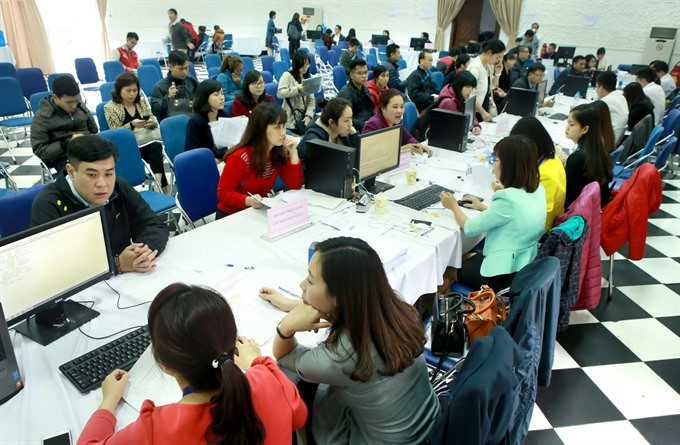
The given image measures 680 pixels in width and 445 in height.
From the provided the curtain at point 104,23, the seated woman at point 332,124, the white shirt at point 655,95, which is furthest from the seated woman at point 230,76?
the curtain at point 104,23

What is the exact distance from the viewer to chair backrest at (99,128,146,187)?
10.9 feet

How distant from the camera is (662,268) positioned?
11.8 ft

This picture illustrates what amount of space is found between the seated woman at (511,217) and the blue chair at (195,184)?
63.2 inches

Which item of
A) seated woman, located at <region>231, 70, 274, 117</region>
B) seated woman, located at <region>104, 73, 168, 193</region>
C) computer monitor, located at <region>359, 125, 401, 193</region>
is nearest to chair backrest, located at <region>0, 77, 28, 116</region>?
seated woman, located at <region>104, 73, 168, 193</region>

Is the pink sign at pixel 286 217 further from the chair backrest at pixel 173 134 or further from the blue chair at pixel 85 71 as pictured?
the blue chair at pixel 85 71

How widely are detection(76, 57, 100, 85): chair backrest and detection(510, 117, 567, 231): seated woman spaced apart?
7168mm

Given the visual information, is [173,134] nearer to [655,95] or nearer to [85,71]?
[85,71]

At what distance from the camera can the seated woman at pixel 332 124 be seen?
2959 millimetres

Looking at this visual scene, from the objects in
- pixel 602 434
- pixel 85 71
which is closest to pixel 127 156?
pixel 602 434

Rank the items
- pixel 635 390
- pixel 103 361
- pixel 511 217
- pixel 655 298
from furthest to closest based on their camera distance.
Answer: pixel 655 298 < pixel 635 390 < pixel 511 217 < pixel 103 361

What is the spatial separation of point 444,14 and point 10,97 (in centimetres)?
1065

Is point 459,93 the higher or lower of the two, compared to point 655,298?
higher

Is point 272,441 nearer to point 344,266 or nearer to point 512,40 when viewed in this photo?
point 344,266

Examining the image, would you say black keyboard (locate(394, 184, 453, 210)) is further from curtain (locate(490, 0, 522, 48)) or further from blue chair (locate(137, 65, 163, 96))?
curtain (locate(490, 0, 522, 48))
